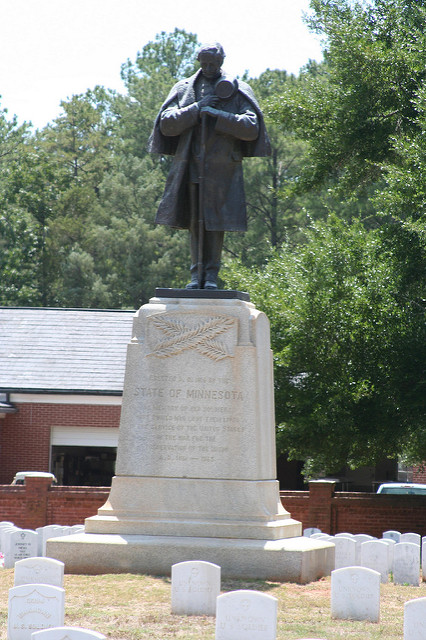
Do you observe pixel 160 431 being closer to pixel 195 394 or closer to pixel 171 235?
pixel 195 394

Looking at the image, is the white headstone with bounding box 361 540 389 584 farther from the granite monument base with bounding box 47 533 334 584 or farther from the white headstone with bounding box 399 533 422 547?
the granite monument base with bounding box 47 533 334 584

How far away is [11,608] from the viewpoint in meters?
6.76

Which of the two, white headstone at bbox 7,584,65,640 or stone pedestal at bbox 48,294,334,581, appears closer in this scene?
white headstone at bbox 7,584,65,640

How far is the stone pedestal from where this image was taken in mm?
9227

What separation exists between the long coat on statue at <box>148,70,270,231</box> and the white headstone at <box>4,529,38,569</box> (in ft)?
14.7

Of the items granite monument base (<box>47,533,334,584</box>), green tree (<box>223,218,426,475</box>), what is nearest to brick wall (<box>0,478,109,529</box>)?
green tree (<box>223,218,426,475</box>)

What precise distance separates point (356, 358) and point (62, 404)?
8.88 m

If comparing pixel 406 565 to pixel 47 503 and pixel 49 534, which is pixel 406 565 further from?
pixel 47 503

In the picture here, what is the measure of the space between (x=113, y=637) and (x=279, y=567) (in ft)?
8.20

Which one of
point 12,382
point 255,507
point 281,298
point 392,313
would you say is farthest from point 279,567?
point 12,382

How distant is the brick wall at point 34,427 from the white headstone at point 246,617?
16705 mm

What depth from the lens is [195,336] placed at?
969 centimetres

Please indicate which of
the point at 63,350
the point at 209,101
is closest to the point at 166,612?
the point at 209,101

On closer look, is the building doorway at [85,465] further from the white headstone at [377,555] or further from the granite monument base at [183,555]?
the granite monument base at [183,555]
